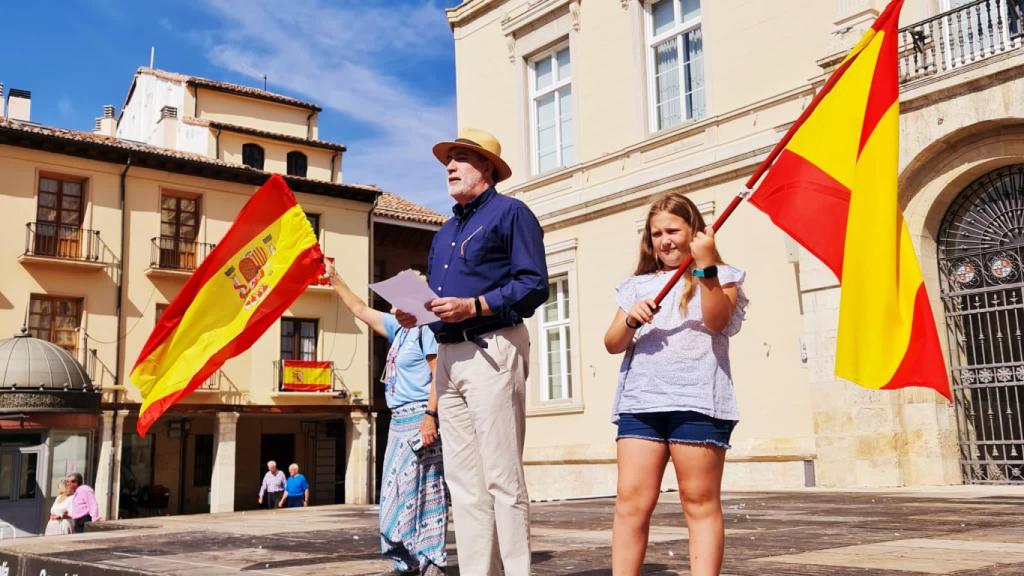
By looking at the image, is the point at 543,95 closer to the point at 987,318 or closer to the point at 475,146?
the point at 987,318

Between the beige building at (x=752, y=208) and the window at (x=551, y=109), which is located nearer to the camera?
the beige building at (x=752, y=208)

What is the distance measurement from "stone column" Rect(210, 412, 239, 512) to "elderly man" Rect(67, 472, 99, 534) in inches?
608

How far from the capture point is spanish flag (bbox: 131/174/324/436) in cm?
596

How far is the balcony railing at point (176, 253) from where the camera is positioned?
2902 cm

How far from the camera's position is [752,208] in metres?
13.7

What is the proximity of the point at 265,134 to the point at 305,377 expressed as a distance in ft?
30.8

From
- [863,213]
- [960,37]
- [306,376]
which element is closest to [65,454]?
[306,376]

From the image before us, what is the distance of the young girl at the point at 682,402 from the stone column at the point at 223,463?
91.8 ft

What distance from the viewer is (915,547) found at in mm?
5148

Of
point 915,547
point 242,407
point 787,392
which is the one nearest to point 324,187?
point 242,407

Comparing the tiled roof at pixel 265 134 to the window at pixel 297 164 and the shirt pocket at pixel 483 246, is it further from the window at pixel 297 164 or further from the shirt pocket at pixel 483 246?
the shirt pocket at pixel 483 246

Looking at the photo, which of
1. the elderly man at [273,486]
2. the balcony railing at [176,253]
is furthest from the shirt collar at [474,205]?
the balcony railing at [176,253]

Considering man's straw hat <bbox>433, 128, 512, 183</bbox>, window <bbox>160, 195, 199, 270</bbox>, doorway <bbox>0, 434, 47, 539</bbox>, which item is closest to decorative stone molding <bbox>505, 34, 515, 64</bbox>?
doorway <bbox>0, 434, 47, 539</bbox>

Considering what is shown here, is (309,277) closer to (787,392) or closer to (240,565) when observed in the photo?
(240,565)
